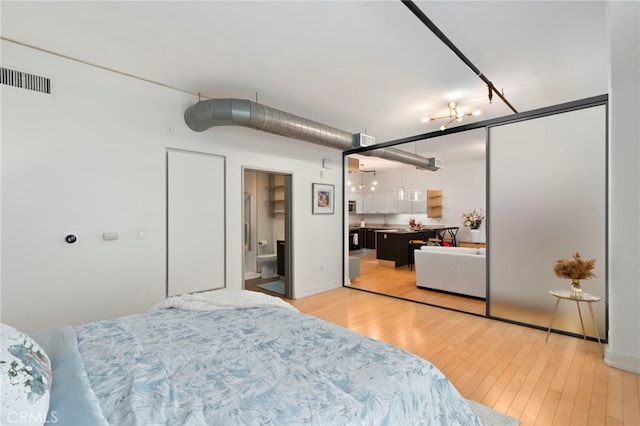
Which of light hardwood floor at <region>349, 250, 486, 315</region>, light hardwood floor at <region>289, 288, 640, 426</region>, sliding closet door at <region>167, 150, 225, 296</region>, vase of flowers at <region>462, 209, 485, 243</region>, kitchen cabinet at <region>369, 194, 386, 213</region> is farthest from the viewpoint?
kitchen cabinet at <region>369, 194, 386, 213</region>

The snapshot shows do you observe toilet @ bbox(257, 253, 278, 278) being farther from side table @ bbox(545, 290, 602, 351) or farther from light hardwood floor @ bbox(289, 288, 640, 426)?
side table @ bbox(545, 290, 602, 351)

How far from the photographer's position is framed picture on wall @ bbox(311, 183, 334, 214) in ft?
16.6

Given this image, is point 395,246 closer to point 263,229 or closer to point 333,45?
point 263,229

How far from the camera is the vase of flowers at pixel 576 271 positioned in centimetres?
281

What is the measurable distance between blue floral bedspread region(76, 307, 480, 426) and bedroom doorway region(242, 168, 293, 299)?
384cm

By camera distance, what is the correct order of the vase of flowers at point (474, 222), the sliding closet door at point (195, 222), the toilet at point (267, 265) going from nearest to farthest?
the sliding closet door at point (195, 222) < the toilet at point (267, 265) < the vase of flowers at point (474, 222)

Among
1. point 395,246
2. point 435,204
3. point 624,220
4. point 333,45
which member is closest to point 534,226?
point 624,220

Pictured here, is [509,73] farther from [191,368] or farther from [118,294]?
[118,294]

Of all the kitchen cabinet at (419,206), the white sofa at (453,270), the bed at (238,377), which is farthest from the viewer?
the kitchen cabinet at (419,206)

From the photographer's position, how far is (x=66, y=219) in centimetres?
277

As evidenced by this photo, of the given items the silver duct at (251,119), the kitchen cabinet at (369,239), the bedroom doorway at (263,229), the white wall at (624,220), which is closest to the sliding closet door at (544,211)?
the white wall at (624,220)

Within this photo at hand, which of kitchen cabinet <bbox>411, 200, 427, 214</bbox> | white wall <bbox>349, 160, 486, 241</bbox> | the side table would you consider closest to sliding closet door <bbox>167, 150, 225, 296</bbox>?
the side table

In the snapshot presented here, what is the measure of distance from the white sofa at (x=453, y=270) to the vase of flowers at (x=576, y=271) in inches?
61.8

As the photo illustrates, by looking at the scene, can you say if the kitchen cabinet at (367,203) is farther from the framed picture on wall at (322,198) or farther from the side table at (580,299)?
the side table at (580,299)
